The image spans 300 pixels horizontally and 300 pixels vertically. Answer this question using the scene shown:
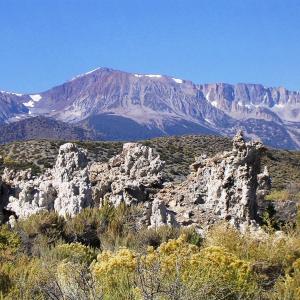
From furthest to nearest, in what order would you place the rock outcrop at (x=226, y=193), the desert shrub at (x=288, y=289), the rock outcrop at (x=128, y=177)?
the rock outcrop at (x=128, y=177) < the rock outcrop at (x=226, y=193) < the desert shrub at (x=288, y=289)

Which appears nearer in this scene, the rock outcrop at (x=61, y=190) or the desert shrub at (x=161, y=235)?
the desert shrub at (x=161, y=235)

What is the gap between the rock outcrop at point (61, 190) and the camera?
1847cm

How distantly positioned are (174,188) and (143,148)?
3125 millimetres

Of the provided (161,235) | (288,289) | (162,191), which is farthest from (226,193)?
(288,289)

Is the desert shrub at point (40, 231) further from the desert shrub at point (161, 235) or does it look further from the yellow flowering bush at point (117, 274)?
the yellow flowering bush at point (117, 274)

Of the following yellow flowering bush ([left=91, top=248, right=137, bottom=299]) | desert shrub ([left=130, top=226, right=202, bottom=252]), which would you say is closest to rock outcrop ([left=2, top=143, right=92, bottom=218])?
desert shrub ([left=130, top=226, right=202, bottom=252])

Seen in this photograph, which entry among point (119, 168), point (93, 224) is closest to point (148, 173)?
point (119, 168)

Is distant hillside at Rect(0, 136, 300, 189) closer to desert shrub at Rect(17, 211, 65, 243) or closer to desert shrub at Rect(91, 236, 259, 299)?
desert shrub at Rect(17, 211, 65, 243)

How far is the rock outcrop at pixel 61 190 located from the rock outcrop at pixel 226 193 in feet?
7.77

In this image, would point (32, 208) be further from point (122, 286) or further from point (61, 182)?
point (122, 286)

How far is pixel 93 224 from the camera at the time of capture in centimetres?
1686

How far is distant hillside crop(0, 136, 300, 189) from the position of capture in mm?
49037

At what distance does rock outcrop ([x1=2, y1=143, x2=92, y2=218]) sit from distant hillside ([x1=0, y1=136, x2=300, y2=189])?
73.4 ft

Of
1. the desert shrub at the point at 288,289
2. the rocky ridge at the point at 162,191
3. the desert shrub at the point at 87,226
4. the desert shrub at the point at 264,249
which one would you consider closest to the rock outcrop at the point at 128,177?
the rocky ridge at the point at 162,191
